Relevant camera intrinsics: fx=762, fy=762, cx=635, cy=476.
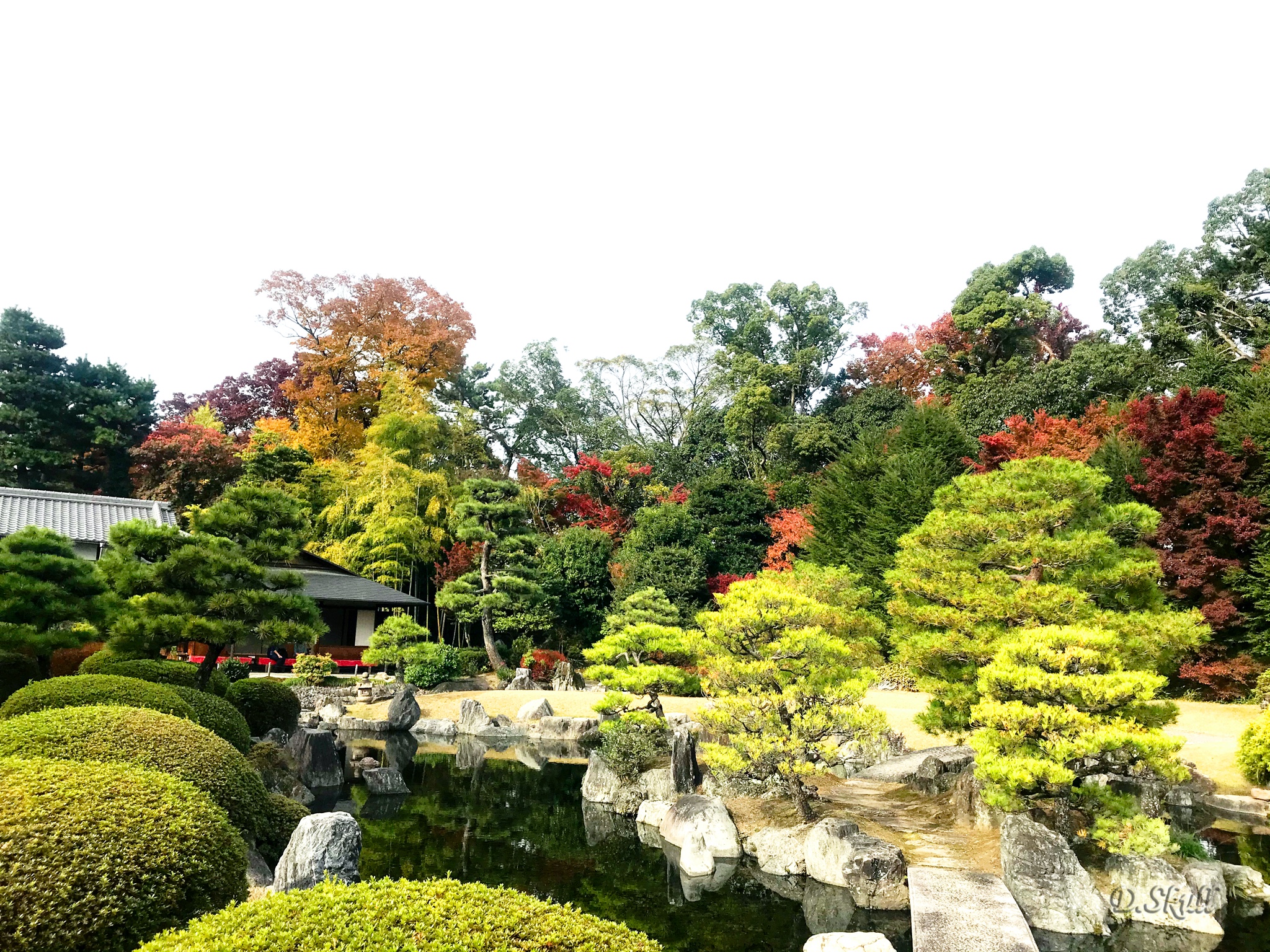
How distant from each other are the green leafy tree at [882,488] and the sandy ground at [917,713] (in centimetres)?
426

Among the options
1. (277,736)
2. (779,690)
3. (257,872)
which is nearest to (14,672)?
(277,736)

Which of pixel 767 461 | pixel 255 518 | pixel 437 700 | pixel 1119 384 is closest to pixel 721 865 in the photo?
pixel 255 518

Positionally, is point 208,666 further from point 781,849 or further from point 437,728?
point 781,849

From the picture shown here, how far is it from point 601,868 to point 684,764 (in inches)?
105

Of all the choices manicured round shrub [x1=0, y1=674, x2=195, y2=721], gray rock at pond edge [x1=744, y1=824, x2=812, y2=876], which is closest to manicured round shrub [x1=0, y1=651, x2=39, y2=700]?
manicured round shrub [x1=0, y1=674, x2=195, y2=721]

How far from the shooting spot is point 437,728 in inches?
671

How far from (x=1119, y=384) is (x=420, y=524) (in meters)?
22.4

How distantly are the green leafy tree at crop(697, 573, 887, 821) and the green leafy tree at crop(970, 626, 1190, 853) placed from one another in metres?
1.71

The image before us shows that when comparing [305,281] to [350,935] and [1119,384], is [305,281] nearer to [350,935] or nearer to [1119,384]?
[1119,384]

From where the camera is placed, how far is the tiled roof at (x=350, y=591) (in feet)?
72.2

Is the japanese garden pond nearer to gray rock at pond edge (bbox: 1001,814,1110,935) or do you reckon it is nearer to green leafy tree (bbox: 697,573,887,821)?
gray rock at pond edge (bbox: 1001,814,1110,935)

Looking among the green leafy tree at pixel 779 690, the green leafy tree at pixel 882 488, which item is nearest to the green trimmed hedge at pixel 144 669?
the green leafy tree at pixel 779 690

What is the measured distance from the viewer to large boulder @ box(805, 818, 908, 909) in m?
7.26

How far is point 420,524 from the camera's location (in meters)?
25.4
